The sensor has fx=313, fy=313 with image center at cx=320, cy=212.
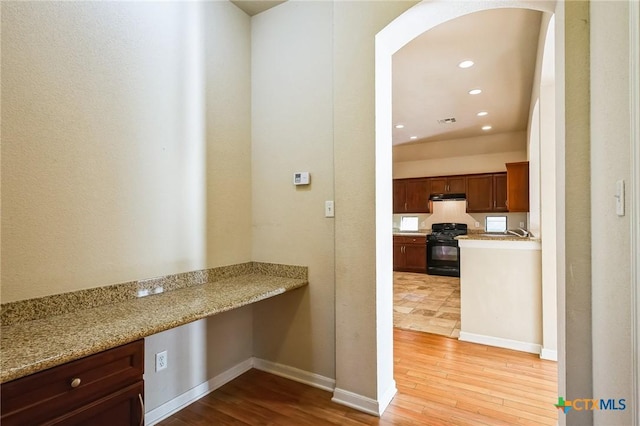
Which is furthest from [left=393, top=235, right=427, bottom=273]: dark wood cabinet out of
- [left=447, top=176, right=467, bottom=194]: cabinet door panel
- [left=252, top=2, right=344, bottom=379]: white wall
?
[left=252, top=2, right=344, bottom=379]: white wall

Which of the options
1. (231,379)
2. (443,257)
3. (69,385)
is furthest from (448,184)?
(69,385)

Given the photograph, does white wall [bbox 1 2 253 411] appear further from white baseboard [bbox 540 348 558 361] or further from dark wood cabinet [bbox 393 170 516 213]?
dark wood cabinet [bbox 393 170 516 213]

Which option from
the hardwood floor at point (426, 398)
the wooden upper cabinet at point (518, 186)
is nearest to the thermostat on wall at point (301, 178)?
the hardwood floor at point (426, 398)

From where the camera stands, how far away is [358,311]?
206 cm

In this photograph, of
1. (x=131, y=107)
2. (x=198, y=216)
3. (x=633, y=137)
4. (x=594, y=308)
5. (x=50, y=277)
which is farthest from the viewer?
(x=198, y=216)

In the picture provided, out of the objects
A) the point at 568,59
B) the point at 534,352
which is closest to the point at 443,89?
the point at 568,59

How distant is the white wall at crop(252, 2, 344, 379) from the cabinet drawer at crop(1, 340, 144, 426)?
4.11ft

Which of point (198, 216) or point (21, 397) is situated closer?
point (21, 397)

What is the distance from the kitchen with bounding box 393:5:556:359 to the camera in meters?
2.92

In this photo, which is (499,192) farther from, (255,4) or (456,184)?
(255,4)

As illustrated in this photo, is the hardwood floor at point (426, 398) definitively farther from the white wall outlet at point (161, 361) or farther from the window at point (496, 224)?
the window at point (496, 224)

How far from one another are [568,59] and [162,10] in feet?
7.45

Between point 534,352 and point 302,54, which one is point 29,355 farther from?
point 534,352

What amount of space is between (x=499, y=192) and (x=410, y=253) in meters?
2.19
